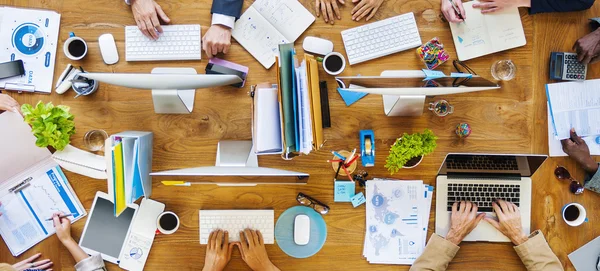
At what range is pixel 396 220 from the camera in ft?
6.05

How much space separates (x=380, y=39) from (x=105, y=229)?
1382 millimetres

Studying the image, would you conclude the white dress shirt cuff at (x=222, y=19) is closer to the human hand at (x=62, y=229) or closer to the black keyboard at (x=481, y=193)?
the human hand at (x=62, y=229)

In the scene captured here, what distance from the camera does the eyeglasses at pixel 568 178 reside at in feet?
5.94

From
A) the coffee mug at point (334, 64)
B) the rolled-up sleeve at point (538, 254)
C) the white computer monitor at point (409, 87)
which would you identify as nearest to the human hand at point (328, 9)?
the coffee mug at point (334, 64)

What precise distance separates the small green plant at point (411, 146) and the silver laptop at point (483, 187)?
0.18 metres

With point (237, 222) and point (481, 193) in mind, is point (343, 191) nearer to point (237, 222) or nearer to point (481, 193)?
point (237, 222)

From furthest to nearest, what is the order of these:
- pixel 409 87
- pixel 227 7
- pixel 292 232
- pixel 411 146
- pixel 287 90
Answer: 1. pixel 292 232
2. pixel 227 7
3. pixel 411 146
4. pixel 409 87
5. pixel 287 90

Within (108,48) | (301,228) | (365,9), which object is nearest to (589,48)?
(365,9)

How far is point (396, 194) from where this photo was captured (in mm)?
1834

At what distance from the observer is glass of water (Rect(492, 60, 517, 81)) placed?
71.6 inches

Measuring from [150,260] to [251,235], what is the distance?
0.44m

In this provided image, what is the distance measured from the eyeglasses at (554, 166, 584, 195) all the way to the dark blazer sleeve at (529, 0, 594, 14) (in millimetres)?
647

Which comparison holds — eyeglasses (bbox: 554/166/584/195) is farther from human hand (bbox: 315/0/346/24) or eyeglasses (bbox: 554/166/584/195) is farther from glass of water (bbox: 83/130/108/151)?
glass of water (bbox: 83/130/108/151)

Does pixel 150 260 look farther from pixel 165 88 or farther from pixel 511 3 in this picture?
pixel 511 3
